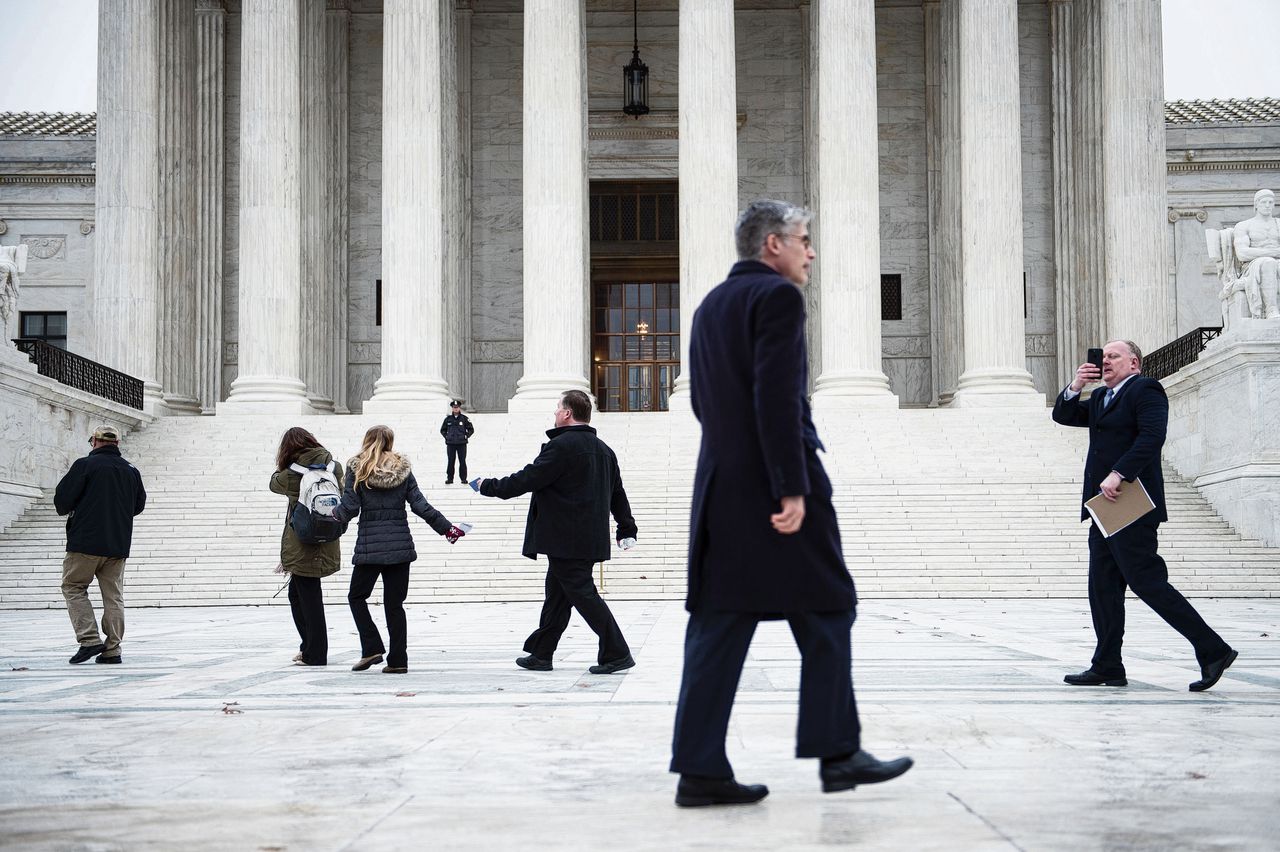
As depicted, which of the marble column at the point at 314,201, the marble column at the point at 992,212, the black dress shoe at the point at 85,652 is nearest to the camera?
the black dress shoe at the point at 85,652

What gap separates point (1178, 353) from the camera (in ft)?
99.3

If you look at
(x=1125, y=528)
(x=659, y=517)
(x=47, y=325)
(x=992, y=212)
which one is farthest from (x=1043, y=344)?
(x=1125, y=528)

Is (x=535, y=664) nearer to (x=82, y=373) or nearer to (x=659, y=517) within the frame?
(x=659, y=517)

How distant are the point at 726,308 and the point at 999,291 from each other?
29917 mm

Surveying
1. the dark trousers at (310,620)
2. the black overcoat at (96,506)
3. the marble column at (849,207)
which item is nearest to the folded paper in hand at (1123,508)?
the dark trousers at (310,620)

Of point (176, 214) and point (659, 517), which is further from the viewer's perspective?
point (176, 214)

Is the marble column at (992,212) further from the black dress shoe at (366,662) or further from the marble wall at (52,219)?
the marble wall at (52,219)

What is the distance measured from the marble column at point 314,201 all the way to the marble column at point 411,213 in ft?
14.6

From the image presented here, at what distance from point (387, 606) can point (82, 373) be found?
915 inches

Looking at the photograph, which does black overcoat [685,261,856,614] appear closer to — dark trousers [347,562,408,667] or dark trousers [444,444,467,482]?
dark trousers [347,562,408,667]

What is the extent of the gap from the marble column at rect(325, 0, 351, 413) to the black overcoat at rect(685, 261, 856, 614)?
120ft

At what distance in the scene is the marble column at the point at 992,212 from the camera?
3412 centimetres

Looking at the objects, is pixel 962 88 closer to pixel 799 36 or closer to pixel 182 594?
pixel 799 36

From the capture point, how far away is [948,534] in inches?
947
